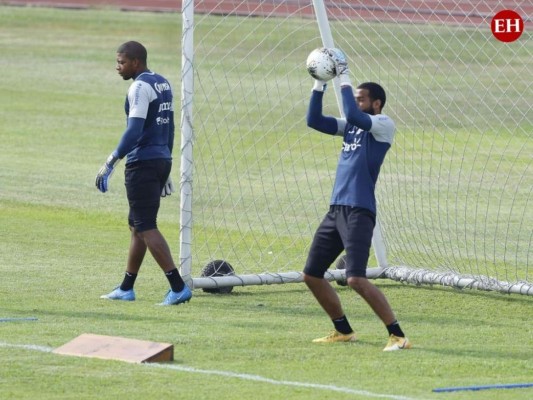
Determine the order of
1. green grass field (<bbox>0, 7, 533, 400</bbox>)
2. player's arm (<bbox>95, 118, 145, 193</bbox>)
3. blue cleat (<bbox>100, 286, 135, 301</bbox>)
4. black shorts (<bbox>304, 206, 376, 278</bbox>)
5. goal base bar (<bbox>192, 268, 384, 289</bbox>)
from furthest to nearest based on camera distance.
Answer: goal base bar (<bbox>192, 268, 384, 289</bbox>) < blue cleat (<bbox>100, 286, 135, 301</bbox>) < player's arm (<bbox>95, 118, 145, 193</bbox>) < black shorts (<bbox>304, 206, 376, 278</bbox>) < green grass field (<bbox>0, 7, 533, 400</bbox>)

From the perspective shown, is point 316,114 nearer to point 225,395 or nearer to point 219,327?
point 219,327

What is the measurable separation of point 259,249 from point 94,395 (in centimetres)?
717

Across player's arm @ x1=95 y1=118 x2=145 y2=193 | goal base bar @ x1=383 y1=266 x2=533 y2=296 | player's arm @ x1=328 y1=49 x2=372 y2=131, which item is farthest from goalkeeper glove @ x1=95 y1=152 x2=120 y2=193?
goal base bar @ x1=383 y1=266 x2=533 y2=296

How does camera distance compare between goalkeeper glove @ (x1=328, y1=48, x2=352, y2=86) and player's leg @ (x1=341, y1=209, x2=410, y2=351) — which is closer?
player's leg @ (x1=341, y1=209, x2=410, y2=351)

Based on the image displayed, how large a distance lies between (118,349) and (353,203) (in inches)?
76.7

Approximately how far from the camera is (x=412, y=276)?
42.4 feet

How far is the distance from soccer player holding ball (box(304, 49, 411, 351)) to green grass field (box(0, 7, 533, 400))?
11.7 inches

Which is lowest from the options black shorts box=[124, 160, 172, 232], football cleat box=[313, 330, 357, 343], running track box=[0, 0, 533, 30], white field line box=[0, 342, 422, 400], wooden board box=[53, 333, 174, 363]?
white field line box=[0, 342, 422, 400]

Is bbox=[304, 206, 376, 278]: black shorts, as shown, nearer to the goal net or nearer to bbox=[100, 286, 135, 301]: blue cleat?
bbox=[100, 286, 135, 301]: blue cleat

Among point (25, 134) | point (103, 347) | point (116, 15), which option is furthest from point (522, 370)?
point (116, 15)

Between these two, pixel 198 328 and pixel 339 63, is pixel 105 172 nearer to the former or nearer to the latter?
pixel 198 328

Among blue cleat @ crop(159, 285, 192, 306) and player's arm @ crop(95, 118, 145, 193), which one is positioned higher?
player's arm @ crop(95, 118, 145, 193)

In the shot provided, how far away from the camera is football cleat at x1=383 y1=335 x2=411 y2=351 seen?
31.0 ft

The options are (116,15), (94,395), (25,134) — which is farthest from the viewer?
(116,15)
